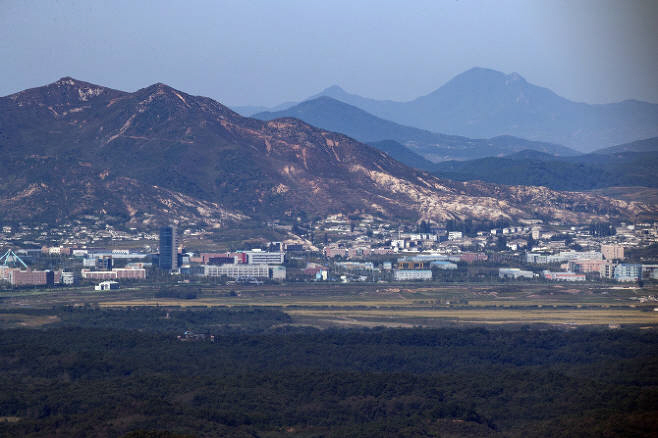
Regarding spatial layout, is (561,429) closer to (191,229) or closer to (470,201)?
(191,229)

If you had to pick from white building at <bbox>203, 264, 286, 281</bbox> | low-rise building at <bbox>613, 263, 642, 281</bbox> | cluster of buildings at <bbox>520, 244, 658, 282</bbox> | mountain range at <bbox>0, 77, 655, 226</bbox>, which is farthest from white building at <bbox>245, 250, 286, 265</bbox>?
low-rise building at <bbox>613, 263, 642, 281</bbox>

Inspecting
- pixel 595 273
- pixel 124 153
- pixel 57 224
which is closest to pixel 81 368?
pixel 595 273

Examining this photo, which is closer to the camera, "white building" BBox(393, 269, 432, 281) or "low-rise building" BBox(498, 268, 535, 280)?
"low-rise building" BBox(498, 268, 535, 280)

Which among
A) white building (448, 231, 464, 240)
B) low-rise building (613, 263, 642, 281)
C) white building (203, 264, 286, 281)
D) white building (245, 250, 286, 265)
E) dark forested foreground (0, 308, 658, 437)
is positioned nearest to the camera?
dark forested foreground (0, 308, 658, 437)

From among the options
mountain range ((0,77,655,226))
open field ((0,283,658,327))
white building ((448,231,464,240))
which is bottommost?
open field ((0,283,658,327))

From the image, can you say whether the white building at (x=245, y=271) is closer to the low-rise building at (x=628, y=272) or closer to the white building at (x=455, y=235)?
the low-rise building at (x=628, y=272)

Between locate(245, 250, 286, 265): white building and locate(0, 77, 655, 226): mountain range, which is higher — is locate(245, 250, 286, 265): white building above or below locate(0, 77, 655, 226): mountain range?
below

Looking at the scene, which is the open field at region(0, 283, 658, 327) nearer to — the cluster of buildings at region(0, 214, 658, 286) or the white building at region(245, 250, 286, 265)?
the cluster of buildings at region(0, 214, 658, 286)
